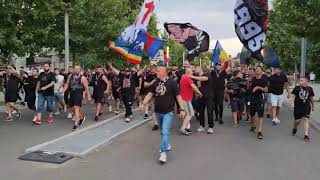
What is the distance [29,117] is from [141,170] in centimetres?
839

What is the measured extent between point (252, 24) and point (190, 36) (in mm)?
6832

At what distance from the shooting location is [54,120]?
1463 cm

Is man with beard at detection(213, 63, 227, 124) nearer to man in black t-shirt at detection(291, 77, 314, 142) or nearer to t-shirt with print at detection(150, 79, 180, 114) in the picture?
man in black t-shirt at detection(291, 77, 314, 142)

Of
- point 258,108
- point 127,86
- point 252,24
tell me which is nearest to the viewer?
point 258,108

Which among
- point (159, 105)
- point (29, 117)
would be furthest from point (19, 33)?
point (159, 105)

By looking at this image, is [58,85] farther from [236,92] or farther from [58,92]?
[236,92]

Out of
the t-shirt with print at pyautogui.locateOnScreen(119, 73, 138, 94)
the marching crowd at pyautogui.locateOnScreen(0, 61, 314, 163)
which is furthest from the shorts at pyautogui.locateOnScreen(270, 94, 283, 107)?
the t-shirt with print at pyautogui.locateOnScreen(119, 73, 138, 94)

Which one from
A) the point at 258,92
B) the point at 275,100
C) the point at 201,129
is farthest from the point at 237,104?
the point at 258,92

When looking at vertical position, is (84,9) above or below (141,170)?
above

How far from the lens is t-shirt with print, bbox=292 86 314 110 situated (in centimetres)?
1129

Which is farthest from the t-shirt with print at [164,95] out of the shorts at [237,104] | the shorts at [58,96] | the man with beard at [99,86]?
the shorts at [58,96]

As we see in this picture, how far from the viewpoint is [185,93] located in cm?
1212

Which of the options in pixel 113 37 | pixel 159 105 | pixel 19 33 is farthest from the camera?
pixel 113 37

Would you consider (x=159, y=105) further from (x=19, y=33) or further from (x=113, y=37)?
(x=113, y=37)
